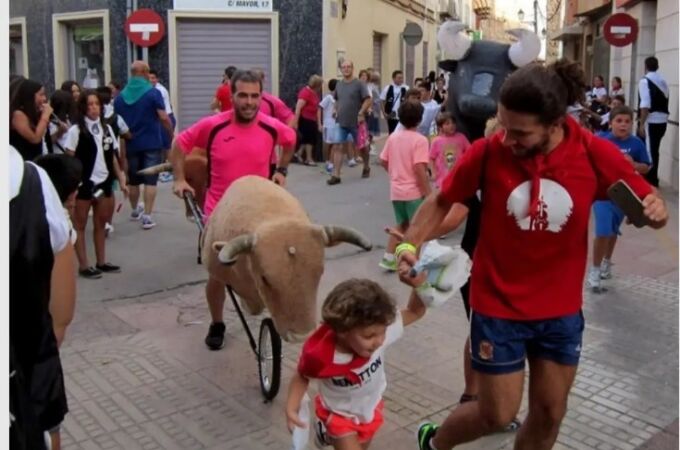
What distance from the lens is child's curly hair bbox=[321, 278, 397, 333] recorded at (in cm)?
318

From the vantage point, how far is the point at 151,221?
9.77 m

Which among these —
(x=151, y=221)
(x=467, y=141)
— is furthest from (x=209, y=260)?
(x=151, y=221)

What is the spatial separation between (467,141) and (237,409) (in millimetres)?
4570

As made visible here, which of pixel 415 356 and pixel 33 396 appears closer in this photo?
pixel 33 396

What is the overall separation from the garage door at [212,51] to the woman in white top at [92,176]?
9992 mm

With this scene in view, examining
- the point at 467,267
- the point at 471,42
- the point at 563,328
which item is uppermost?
the point at 471,42

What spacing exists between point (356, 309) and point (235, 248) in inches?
32.0

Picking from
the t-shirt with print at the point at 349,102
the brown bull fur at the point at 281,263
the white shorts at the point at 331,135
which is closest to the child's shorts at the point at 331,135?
the white shorts at the point at 331,135

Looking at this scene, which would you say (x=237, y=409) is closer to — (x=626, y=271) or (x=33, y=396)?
(x=33, y=396)

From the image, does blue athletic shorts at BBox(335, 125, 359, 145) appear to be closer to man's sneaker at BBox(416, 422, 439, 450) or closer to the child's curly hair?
man's sneaker at BBox(416, 422, 439, 450)

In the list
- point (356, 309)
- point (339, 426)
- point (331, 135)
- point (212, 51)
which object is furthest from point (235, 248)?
point (212, 51)

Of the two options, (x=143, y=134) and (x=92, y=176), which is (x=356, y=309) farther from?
(x=143, y=134)

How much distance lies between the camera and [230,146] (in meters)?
5.19

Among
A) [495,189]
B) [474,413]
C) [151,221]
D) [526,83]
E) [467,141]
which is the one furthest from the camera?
[151,221]
